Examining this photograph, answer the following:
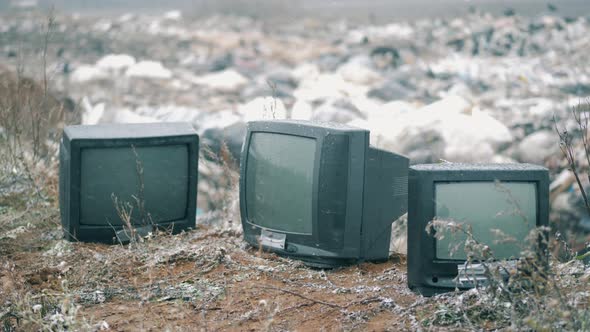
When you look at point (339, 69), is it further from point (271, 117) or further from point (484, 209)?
point (484, 209)

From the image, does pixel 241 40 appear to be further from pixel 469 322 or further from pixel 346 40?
pixel 469 322

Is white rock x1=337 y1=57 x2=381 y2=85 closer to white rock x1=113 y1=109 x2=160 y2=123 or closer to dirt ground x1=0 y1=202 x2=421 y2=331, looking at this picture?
white rock x1=113 y1=109 x2=160 y2=123

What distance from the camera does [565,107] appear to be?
7.92m

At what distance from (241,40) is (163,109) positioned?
4854 millimetres

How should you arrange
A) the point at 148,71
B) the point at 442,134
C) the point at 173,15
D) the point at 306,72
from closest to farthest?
the point at 442,134
the point at 306,72
the point at 148,71
the point at 173,15

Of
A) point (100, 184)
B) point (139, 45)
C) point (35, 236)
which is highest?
point (139, 45)

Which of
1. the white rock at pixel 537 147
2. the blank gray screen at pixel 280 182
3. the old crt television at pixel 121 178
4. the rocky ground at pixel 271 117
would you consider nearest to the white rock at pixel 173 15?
the rocky ground at pixel 271 117

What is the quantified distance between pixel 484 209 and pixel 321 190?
0.74m

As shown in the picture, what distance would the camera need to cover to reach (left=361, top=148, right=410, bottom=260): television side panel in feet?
11.0

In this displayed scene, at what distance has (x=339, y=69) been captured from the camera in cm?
1093

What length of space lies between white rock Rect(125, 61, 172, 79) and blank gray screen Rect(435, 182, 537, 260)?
8.52 metres

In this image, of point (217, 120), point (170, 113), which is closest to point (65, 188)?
point (217, 120)

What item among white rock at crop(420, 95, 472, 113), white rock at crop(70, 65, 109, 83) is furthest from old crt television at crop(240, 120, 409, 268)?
white rock at crop(70, 65, 109, 83)

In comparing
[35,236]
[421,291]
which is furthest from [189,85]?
[421,291]
